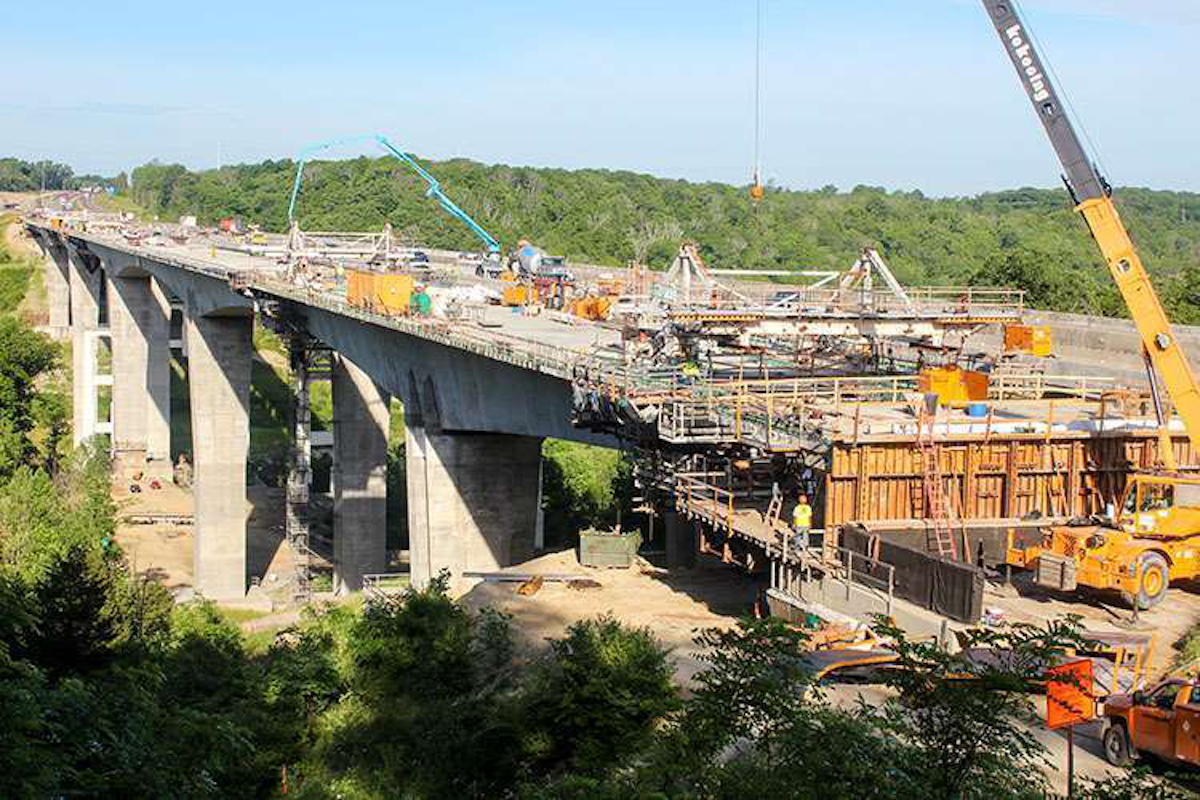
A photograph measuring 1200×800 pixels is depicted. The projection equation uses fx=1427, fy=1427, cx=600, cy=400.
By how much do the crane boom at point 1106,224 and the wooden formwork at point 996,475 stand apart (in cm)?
174

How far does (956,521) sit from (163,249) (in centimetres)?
7941

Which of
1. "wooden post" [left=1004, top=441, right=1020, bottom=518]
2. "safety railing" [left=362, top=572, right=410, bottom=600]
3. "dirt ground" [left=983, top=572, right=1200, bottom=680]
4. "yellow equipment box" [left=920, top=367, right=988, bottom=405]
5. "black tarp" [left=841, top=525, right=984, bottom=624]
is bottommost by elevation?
"safety railing" [left=362, top=572, right=410, bottom=600]

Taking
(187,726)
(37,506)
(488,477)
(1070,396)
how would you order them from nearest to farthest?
(187,726) < (1070,396) < (488,477) < (37,506)

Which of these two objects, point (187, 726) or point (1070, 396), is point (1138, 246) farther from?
point (187, 726)

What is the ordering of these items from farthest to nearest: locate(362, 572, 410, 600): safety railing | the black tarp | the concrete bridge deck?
locate(362, 572, 410, 600): safety railing
the concrete bridge deck
the black tarp

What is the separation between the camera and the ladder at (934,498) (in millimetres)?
31438

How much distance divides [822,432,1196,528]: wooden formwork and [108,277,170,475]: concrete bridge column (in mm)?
76752

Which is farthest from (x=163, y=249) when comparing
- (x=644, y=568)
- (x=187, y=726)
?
(x=187, y=726)

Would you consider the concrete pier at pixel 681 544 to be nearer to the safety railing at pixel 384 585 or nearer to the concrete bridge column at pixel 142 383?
the safety railing at pixel 384 585

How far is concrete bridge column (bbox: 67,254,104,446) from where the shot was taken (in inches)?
4055

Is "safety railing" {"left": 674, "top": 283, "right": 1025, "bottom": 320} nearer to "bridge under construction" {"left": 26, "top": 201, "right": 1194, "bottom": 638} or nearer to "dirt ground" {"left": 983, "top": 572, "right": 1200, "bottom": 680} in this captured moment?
"bridge under construction" {"left": 26, "top": 201, "right": 1194, "bottom": 638}

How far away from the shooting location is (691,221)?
6668 inches

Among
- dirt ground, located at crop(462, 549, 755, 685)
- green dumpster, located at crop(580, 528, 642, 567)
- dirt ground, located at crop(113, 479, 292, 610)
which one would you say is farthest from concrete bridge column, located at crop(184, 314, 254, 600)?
dirt ground, located at crop(462, 549, 755, 685)

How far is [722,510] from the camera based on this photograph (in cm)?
3312
